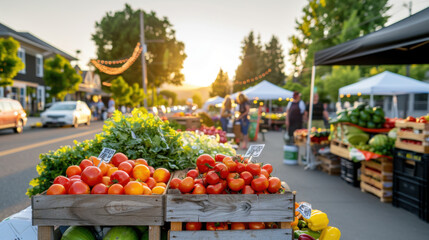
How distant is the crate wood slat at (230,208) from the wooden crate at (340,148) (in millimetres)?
4444

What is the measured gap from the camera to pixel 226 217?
224 centimetres

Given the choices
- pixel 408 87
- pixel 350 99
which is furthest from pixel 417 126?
pixel 350 99

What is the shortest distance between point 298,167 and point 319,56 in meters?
2.91

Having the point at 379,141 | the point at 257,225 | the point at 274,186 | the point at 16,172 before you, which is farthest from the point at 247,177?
the point at 16,172

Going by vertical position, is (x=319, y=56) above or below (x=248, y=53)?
below

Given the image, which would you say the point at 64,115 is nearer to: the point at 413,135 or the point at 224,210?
the point at 413,135

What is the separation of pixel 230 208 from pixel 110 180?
0.98 m

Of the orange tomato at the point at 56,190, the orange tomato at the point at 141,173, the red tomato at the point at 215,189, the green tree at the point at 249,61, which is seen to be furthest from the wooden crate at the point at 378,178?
the green tree at the point at 249,61

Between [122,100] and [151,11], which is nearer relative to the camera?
[122,100]

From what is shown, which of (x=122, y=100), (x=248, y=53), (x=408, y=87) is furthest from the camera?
(x=248, y=53)

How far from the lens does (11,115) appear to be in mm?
14352

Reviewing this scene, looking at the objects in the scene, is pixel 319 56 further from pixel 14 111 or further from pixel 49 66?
pixel 49 66

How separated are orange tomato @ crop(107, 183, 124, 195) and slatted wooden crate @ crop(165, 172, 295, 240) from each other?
13.7 inches

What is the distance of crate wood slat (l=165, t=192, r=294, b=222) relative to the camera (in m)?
2.21
